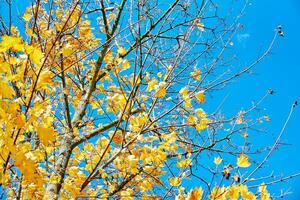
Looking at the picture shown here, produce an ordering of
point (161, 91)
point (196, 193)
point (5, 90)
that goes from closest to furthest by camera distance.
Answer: point (5, 90)
point (196, 193)
point (161, 91)

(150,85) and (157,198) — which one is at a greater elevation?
(150,85)

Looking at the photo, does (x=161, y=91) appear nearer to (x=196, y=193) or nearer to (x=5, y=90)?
(x=196, y=193)

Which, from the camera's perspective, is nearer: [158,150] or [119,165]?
[158,150]

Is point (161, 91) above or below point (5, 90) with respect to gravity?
above

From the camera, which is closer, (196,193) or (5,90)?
(5,90)

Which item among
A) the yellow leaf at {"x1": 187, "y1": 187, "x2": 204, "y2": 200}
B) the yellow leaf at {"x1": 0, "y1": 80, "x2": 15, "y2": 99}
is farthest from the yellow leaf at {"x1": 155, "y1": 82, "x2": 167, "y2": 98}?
the yellow leaf at {"x1": 0, "y1": 80, "x2": 15, "y2": 99}

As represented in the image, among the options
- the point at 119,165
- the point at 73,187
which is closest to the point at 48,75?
the point at 73,187

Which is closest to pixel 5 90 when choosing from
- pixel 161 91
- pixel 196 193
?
pixel 196 193

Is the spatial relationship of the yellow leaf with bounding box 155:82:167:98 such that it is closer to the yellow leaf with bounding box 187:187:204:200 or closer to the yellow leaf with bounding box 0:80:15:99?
the yellow leaf with bounding box 187:187:204:200

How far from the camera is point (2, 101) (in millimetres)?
1763

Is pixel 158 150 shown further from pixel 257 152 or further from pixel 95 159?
pixel 257 152

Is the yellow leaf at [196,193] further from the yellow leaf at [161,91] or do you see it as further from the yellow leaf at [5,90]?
the yellow leaf at [5,90]

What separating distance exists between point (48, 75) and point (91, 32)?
3.48m

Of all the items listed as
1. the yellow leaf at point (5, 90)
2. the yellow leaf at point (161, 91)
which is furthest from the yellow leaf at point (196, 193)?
the yellow leaf at point (5, 90)
